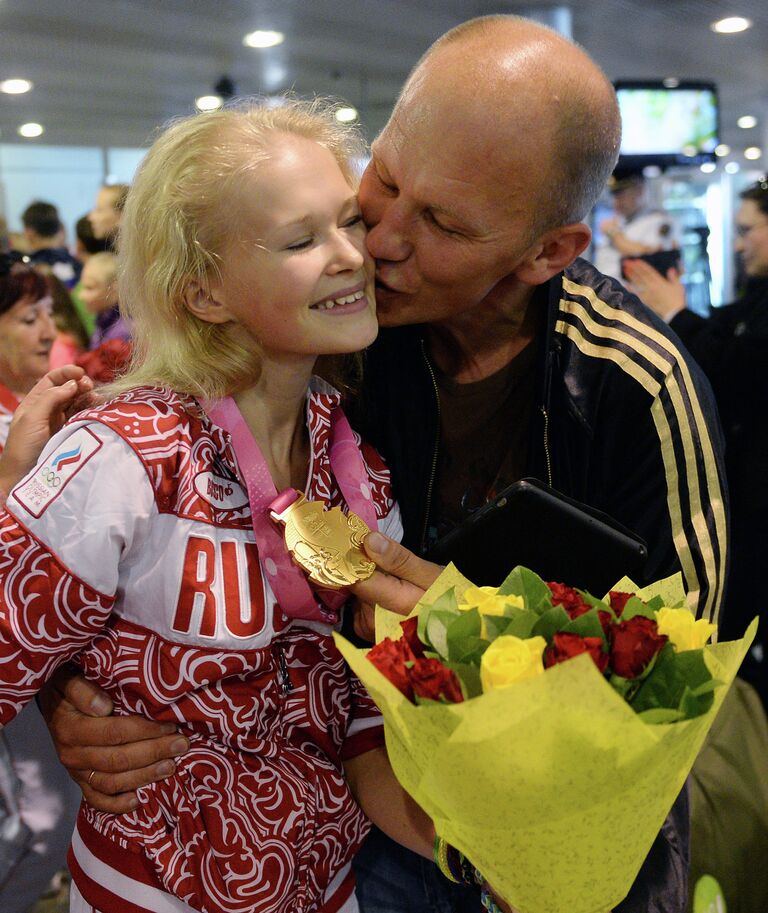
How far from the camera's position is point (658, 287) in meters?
3.69

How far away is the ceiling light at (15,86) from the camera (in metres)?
7.17

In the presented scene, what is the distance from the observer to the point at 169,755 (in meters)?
1.35

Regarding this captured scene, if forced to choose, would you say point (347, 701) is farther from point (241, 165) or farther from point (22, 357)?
point (22, 357)

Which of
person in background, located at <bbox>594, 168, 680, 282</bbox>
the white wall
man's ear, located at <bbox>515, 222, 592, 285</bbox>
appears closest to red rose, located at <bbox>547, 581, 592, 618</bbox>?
man's ear, located at <bbox>515, 222, 592, 285</bbox>

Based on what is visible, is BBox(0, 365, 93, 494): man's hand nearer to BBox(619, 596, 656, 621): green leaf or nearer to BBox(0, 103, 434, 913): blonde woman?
BBox(0, 103, 434, 913): blonde woman

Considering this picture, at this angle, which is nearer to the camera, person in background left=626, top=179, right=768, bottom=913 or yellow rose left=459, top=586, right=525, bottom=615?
yellow rose left=459, top=586, right=525, bottom=615

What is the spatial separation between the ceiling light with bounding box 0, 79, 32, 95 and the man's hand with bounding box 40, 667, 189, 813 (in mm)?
6777

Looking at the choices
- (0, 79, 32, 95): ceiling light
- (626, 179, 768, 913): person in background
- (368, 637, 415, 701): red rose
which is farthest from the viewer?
(0, 79, 32, 95): ceiling light

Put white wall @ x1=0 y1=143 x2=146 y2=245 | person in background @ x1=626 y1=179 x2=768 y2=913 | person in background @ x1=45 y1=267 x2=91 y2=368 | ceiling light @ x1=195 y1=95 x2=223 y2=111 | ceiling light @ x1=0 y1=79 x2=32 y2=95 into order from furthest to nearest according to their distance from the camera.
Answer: ceiling light @ x1=195 y1=95 x2=223 y2=111 → white wall @ x1=0 y1=143 x2=146 y2=245 → ceiling light @ x1=0 y1=79 x2=32 y2=95 → person in background @ x1=45 y1=267 x2=91 y2=368 → person in background @ x1=626 y1=179 x2=768 y2=913

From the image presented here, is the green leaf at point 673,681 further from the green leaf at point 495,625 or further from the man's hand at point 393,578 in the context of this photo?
the man's hand at point 393,578

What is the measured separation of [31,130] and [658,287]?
6145 mm

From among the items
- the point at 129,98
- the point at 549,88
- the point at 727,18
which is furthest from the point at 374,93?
the point at 549,88

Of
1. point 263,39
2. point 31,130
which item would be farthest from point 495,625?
point 31,130

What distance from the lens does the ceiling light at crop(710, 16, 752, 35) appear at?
7027 mm
